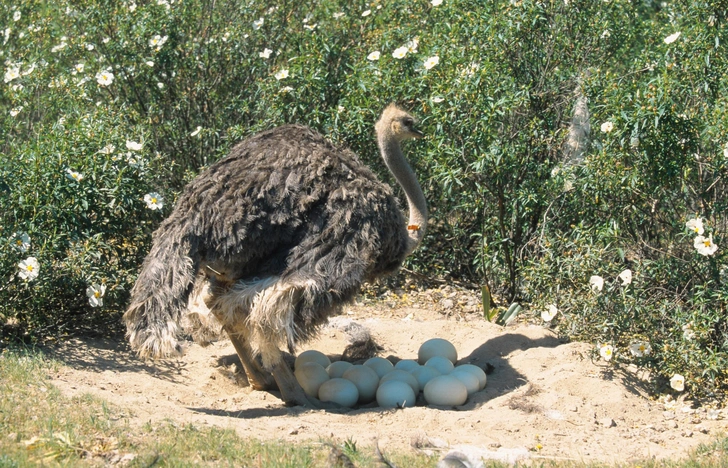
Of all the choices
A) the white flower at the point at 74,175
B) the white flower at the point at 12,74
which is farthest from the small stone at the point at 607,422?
the white flower at the point at 12,74

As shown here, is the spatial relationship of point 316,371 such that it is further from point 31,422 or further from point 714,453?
point 714,453

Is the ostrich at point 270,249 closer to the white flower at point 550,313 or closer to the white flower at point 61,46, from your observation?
the white flower at point 550,313

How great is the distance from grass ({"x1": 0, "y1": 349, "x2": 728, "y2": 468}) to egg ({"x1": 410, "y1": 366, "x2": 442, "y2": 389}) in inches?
56.6

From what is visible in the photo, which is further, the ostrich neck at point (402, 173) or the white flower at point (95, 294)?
the ostrich neck at point (402, 173)

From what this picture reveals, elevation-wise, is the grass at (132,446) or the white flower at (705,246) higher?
the white flower at (705,246)

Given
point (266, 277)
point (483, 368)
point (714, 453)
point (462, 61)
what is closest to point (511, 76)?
point (462, 61)

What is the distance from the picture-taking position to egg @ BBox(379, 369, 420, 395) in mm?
5547

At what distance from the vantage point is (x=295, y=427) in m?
4.69

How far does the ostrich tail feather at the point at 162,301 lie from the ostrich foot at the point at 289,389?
76 cm

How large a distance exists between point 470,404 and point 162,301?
1.98m

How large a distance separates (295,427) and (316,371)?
101 cm

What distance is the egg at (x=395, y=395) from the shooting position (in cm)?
536

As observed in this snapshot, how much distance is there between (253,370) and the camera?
5.77 metres

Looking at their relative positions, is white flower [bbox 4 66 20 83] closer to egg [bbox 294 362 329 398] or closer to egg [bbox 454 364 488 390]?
egg [bbox 294 362 329 398]
